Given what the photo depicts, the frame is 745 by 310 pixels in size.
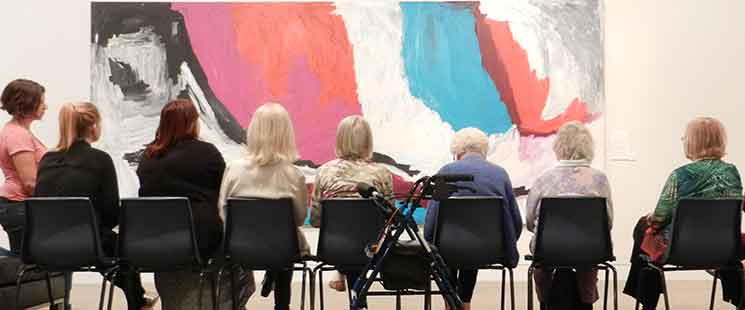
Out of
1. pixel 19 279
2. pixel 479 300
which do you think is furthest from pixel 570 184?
pixel 19 279

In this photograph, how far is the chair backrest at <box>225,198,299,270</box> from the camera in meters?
5.08

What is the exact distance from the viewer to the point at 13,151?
5.77 meters

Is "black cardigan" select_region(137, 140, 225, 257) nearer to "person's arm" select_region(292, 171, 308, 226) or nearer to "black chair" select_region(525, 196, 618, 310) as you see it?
"person's arm" select_region(292, 171, 308, 226)

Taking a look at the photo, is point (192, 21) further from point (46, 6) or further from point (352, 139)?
point (352, 139)

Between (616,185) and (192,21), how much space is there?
3.85 m

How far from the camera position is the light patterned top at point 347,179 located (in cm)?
534

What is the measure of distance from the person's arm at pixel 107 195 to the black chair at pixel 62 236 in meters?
0.28

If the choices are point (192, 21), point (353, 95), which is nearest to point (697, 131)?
point (353, 95)

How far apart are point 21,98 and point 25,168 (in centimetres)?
41

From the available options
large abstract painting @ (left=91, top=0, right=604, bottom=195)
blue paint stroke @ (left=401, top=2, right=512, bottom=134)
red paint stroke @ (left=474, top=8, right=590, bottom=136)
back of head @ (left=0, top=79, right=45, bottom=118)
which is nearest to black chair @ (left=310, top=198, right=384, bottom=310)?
back of head @ (left=0, top=79, right=45, bottom=118)

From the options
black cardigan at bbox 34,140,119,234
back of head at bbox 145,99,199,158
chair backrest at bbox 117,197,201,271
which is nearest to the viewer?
chair backrest at bbox 117,197,201,271

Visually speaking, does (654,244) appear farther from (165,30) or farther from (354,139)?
(165,30)

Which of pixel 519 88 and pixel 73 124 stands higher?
pixel 519 88

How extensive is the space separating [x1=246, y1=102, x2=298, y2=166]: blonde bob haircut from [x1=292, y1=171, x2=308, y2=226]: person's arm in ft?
0.45
